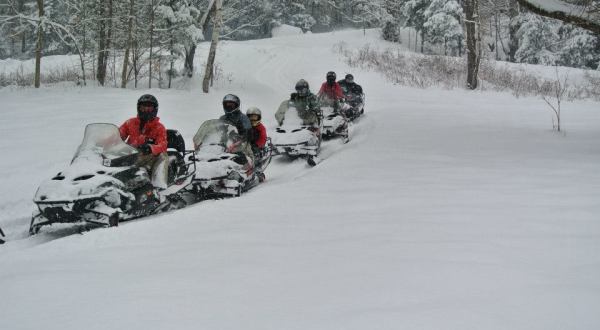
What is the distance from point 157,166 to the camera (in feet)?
24.5

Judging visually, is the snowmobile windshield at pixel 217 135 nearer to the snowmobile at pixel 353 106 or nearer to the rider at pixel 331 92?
the rider at pixel 331 92

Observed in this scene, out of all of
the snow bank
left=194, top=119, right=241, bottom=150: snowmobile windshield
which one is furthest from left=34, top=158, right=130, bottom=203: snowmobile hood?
the snow bank

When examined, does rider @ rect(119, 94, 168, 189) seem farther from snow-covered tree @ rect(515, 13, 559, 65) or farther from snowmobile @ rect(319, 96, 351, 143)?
snow-covered tree @ rect(515, 13, 559, 65)

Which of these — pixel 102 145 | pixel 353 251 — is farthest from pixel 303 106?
pixel 353 251

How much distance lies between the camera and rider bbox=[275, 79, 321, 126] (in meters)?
11.6

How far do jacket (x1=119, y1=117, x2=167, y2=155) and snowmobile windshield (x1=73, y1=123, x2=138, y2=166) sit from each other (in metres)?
0.67

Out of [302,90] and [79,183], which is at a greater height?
[302,90]

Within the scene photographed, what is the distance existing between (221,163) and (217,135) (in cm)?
85

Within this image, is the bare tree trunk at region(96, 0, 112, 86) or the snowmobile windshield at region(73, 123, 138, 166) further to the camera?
the bare tree trunk at region(96, 0, 112, 86)

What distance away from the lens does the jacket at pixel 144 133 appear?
7629 millimetres

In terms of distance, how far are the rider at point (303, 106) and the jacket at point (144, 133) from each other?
14.3ft

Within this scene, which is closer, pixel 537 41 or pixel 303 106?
pixel 303 106

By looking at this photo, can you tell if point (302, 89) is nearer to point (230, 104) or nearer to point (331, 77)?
point (331, 77)

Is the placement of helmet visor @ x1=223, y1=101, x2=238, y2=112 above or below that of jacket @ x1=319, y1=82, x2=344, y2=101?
below
